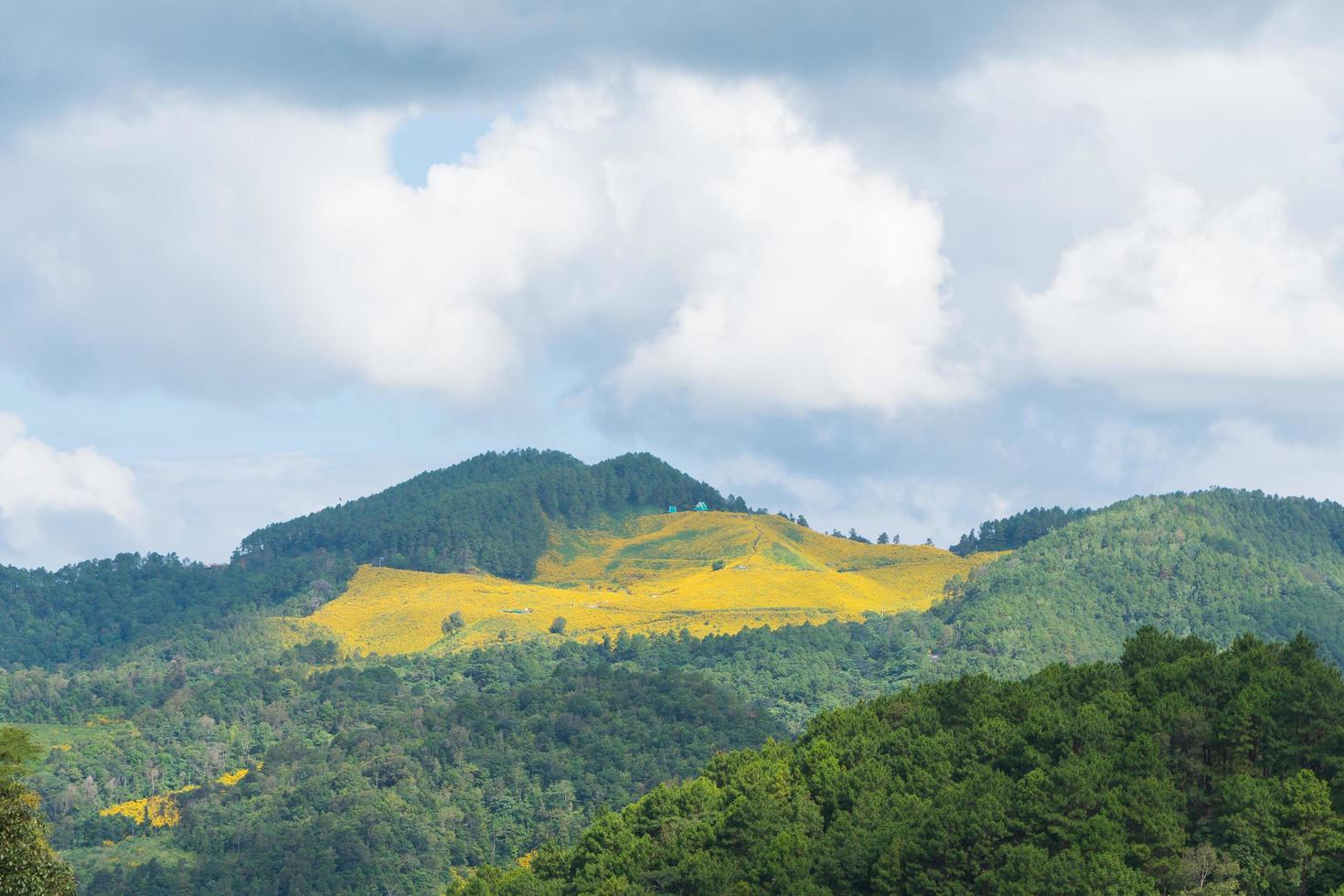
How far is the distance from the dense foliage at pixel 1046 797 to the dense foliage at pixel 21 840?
39.6 metres

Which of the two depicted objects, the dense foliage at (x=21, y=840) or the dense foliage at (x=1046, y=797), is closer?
the dense foliage at (x=21, y=840)

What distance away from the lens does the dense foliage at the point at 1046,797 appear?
285 feet

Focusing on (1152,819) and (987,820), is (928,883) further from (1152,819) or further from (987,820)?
(1152,819)

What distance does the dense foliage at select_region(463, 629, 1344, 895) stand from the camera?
86750mm

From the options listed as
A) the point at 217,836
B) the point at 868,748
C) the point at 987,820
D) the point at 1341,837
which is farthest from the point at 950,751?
the point at 217,836

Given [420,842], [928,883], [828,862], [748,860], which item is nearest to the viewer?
[928,883]

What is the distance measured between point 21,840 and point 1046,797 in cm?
4790

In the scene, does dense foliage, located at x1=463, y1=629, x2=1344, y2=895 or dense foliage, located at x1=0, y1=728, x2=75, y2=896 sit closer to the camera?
dense foliage, located at x1=0, y1=728, x2=75, y2=896

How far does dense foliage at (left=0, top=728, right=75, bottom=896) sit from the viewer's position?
63.2 m

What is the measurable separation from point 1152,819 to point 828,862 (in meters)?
16.9

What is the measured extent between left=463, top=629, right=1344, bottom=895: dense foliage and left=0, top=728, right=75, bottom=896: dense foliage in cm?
3962

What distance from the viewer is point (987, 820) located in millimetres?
91500

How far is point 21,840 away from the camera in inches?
2549

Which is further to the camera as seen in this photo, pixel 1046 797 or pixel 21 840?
pixel 1046 797
